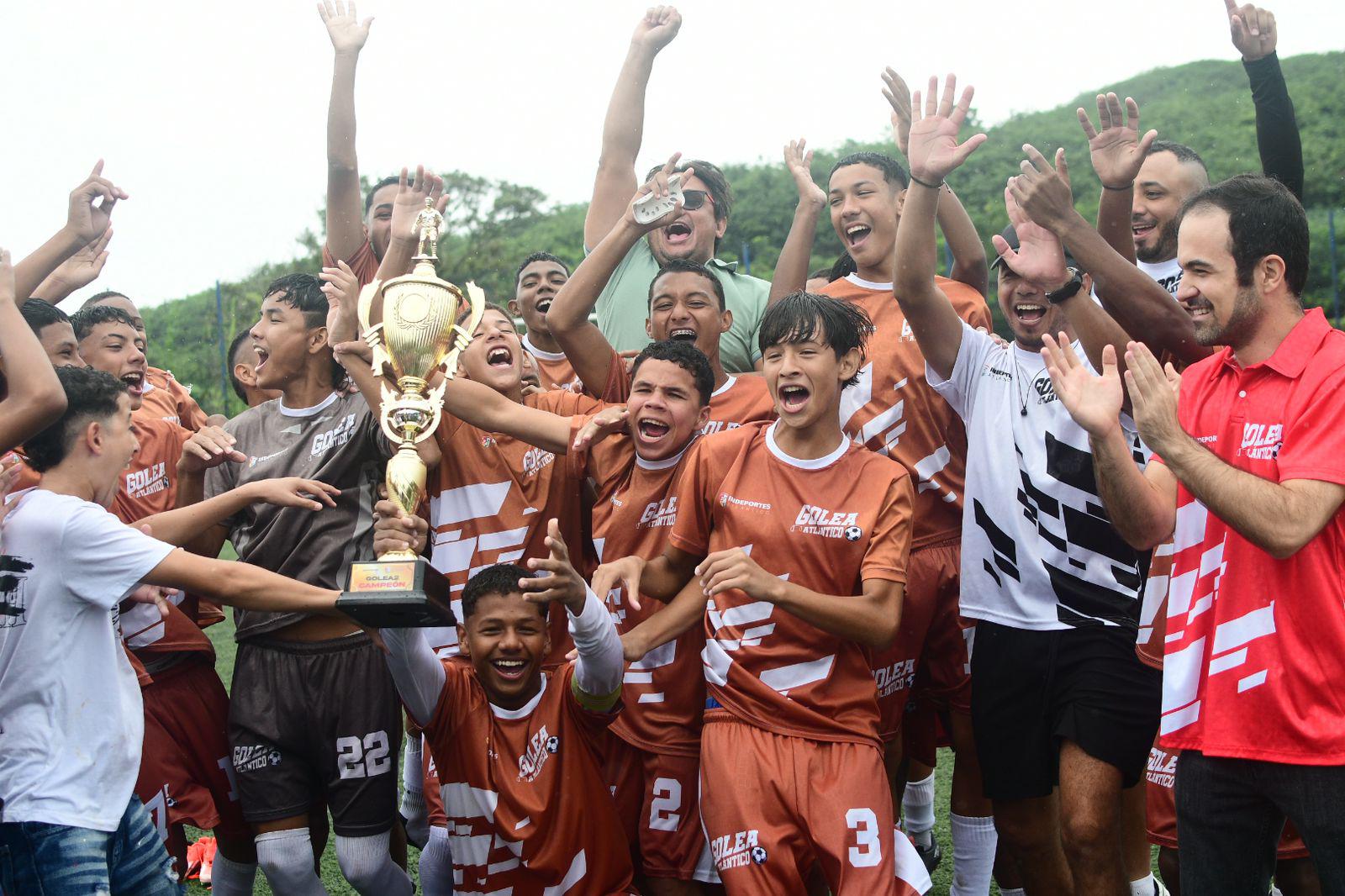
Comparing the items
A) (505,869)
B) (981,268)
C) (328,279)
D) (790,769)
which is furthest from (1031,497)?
(328,279)

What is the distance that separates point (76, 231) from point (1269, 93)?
4152mm

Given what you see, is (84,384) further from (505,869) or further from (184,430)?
(505,869)

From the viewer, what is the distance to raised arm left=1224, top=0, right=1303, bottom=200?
430 centimetres

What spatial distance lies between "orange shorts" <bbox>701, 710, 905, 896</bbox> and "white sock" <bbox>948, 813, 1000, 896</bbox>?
3.07 ft

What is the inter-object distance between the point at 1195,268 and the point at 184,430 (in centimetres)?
370

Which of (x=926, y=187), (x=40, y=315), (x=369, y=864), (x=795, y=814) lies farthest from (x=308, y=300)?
(x=795, y=814)

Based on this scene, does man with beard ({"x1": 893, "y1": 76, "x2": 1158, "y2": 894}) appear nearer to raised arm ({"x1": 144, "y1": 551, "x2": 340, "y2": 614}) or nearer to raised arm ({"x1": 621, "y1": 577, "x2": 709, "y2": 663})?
raised arm ({"x1": 621, "y1": 577, "x2": 709, "y2": 663})

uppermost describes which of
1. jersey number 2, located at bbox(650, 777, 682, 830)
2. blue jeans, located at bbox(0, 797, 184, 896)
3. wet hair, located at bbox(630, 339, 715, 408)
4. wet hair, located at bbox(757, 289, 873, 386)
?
wet hair, located at bbox(757, 289, 873, 386)

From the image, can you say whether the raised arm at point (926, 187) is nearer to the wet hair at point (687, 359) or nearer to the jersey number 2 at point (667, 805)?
the wet hair at point (687, 359)

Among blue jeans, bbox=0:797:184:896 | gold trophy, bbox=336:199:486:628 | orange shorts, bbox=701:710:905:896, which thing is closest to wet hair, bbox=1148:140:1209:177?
orange shorts, bbox=701:710:905:896

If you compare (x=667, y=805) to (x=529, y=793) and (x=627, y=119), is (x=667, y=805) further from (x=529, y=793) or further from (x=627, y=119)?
(x=627, y=119)

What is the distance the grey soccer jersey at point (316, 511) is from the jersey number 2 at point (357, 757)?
1.51 feet

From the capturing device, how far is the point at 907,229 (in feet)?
13.0

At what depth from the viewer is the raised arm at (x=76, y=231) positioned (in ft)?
A: 13.9
